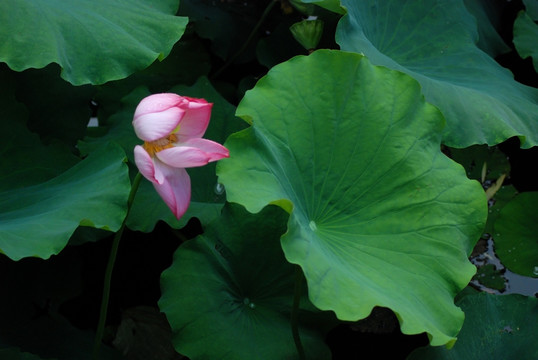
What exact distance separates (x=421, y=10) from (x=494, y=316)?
942mm

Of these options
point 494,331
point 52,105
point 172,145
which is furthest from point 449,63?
point 52,105

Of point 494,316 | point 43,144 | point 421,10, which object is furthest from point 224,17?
point 494,316

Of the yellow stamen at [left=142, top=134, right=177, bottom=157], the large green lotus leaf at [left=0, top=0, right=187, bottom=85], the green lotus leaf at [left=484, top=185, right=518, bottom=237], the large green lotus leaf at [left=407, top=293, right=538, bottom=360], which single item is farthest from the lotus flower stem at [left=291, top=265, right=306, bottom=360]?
the green lotus leaf at [left=484, top=185, right=518, bottom=237]

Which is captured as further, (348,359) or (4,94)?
(348,359)

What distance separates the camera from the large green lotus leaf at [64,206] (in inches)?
45.3

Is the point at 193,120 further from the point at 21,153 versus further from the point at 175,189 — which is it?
the point at 21,153

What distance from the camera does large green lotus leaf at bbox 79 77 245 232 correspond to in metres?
1.58

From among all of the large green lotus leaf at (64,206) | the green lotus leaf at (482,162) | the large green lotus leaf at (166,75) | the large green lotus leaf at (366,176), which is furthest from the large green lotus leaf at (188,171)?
the green lotus leaf at (482,162)

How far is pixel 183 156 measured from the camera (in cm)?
112

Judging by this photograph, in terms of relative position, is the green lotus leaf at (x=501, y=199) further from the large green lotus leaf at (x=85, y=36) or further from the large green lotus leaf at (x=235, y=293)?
the large green lotus leaf at (x=85, y=36)

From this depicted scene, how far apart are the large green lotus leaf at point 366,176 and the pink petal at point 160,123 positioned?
0.14m

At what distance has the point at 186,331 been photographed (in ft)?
4.57

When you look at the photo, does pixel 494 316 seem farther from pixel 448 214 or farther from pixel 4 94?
pixel 4 94

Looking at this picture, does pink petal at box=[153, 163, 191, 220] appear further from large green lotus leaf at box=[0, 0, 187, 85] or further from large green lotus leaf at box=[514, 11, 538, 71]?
large green lotus leaf at box=[514, 11, 538, 71]
